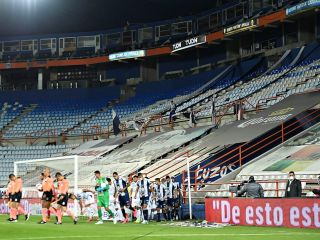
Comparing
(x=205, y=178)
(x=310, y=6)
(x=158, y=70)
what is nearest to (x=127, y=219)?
(x=205, y=178)

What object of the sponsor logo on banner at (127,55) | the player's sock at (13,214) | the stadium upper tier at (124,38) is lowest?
the player's sock at (13,214)

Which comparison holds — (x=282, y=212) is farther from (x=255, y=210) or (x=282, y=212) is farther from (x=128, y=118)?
(x=128, y=118)

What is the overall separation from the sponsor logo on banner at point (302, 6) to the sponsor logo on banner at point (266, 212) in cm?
2380

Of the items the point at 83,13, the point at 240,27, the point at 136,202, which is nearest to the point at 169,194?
the point at 136,202

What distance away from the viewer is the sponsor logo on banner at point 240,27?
4647 centimetres

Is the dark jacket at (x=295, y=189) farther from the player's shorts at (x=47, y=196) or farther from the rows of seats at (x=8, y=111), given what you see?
the rows of seats at (x=8, y=111)

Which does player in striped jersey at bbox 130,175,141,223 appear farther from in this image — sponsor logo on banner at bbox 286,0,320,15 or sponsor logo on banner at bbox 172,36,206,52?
sponsor logo on banner at bbox 172,36,206,52

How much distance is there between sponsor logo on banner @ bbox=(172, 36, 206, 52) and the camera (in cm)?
5150

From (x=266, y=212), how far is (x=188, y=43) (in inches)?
1337

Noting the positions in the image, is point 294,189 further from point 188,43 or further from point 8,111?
point 8,111

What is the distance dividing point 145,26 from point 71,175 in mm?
26084

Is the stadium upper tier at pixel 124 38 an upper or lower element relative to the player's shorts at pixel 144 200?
upper

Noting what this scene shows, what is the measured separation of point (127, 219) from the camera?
83.4 feet

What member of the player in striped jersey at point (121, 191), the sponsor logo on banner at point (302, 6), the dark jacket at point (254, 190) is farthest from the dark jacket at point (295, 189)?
the sponsor logo on banner at point (302, 6)
